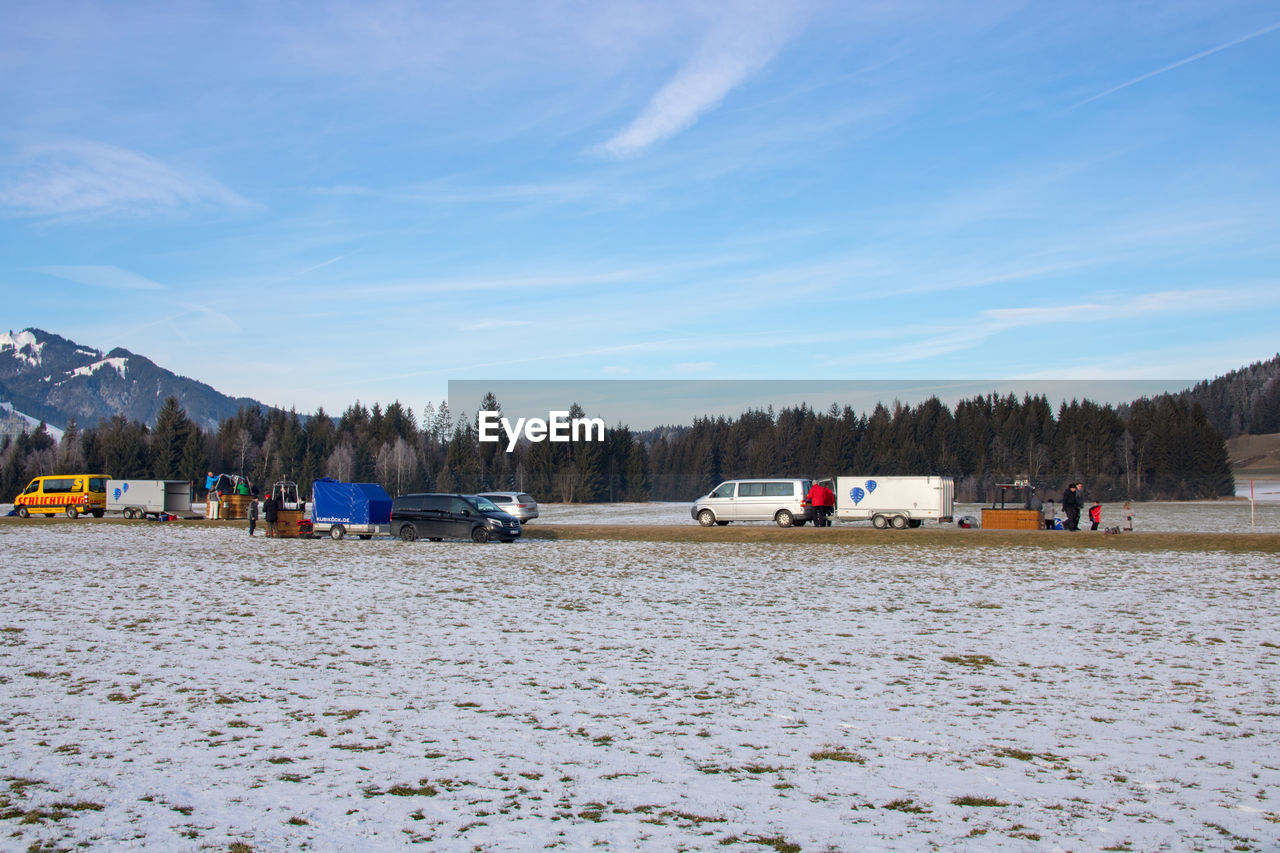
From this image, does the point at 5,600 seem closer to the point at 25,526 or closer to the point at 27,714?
the point at 27,714

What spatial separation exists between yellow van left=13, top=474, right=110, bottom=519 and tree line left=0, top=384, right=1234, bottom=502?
38050mm

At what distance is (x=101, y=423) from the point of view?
141000mm

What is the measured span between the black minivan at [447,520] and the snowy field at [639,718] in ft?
44.0

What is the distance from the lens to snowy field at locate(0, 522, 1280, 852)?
6.44 m

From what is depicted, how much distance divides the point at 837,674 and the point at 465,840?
652 centimetres

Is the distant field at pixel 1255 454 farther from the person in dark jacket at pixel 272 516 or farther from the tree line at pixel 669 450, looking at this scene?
the person in dark jacket at pixel 272 516

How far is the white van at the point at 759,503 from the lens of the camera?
37.8 meters

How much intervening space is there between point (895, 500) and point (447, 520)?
1833 centimetres

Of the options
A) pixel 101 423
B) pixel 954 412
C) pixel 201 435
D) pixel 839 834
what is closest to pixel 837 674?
pixel 839 834

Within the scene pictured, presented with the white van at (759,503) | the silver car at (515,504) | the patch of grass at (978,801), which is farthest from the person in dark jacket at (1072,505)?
the patch of grass at (978,801)

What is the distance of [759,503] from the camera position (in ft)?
127

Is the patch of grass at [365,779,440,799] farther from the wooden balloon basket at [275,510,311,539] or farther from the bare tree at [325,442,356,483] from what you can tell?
the bare tree at [325,442,356,483]

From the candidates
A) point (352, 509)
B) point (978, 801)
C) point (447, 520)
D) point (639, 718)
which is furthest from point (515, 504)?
point (978, 801)
